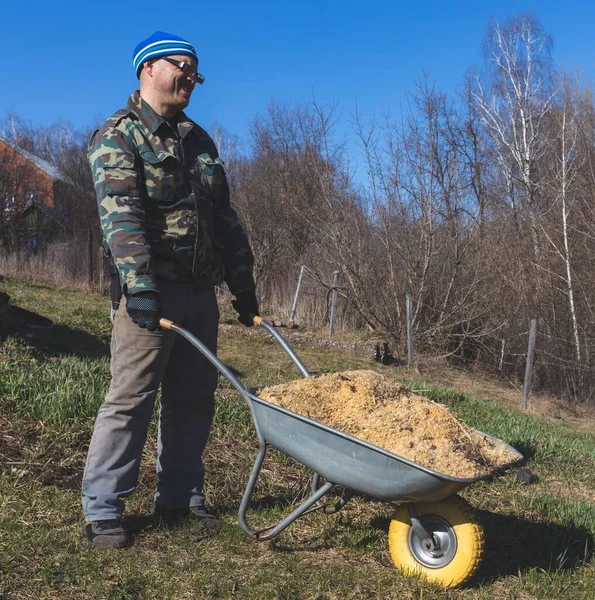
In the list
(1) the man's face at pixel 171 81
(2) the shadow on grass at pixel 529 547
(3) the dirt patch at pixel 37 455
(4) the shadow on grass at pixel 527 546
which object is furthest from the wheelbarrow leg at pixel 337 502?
(1) the man's face at pixel 171 81

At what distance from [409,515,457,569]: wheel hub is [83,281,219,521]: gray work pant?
3.40 feet

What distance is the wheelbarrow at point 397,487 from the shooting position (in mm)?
2459

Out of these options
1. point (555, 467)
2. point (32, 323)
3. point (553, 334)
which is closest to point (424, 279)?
point (553, 334)

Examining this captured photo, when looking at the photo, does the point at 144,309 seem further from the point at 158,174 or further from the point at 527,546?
the point at 527,546

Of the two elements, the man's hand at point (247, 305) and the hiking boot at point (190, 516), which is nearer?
the hiking boot at point (190, 516)

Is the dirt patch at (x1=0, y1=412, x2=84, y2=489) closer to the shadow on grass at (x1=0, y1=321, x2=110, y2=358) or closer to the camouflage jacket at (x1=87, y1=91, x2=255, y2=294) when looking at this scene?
the camouflage jacket at (x1=87, y1=91, x2=255, y2=294)

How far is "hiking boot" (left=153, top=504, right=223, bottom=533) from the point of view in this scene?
315 centimetres

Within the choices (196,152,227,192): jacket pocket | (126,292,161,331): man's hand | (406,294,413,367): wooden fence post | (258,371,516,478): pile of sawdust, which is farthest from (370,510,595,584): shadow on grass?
(406,294,413,367): wooden fence post

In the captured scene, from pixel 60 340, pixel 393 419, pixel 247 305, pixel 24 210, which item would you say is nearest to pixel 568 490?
pixel 393 419

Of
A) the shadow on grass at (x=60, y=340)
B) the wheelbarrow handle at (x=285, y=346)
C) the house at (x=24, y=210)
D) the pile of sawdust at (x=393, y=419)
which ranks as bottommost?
the shadow on grass at (x=60, y=340)

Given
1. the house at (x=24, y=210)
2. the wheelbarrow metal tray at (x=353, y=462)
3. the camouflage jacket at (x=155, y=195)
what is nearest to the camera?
the wheelbarrow metal tray at (x=353, y=462)

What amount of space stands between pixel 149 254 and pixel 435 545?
5.19ft

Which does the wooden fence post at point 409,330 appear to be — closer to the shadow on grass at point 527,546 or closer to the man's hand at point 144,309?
the shadow on grass at point 527,546

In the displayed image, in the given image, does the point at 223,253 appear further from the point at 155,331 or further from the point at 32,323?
the point at 32,323
